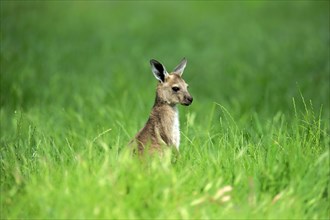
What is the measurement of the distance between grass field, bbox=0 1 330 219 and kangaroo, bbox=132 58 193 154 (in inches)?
6.8

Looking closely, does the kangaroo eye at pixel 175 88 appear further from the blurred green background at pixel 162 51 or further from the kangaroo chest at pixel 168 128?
the blurred green background at pixel 162 51

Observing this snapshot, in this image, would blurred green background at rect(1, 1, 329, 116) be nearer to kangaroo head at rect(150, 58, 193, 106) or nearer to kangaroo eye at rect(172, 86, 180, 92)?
kangaroo head at rect(150, 58, 193, 106)

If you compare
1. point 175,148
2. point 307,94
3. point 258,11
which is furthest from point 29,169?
point 258,11

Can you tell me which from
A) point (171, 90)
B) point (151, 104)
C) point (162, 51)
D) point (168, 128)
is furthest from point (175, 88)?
point (162, 51)

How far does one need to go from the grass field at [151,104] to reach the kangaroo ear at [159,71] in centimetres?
55

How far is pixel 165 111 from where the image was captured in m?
8.11

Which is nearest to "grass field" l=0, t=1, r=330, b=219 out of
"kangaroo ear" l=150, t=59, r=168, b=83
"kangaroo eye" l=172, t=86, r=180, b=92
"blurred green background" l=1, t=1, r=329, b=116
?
"blurred green background" l=1, t=1, r=329, b=116

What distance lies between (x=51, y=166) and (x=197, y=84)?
28.0 feet

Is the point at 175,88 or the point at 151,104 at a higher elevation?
the point at 175,88

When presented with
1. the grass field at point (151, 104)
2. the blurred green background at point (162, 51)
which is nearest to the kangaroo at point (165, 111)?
the grass field at point (151, 104)

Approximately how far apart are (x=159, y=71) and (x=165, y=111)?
457mm

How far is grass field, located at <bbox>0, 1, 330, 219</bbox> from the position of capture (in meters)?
5.99

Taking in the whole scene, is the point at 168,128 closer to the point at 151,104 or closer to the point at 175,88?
the point at 175,88

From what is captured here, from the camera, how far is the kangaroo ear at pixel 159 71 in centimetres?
814
